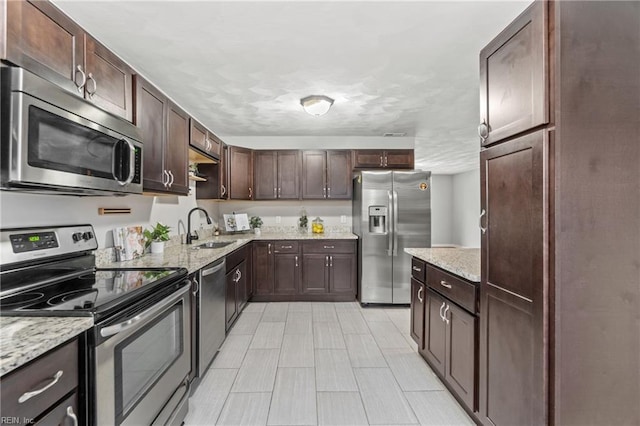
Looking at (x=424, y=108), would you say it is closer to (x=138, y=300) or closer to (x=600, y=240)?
(x=600, y=240)

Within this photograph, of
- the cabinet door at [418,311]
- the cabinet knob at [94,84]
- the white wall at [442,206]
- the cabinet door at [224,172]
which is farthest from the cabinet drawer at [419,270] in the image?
the white wall at [442,206]

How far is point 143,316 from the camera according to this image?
135 cm

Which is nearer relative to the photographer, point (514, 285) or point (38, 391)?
point (38, 391)

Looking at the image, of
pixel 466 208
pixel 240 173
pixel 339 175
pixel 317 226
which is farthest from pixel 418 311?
pixel 466 208

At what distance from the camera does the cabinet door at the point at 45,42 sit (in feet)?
3.97

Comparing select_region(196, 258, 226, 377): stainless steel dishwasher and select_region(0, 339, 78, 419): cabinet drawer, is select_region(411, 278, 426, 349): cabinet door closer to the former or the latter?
select_region(196, 258, 226, 377): stainless steel dishwasher

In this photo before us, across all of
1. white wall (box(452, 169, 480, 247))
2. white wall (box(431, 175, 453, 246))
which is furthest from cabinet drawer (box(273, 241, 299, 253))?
white wall (box(431, 175, 453, 246))

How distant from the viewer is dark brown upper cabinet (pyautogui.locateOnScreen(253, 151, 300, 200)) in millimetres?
4414

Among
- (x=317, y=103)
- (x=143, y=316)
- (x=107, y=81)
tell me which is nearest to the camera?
(x=143, y=316)

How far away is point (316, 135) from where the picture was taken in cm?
450

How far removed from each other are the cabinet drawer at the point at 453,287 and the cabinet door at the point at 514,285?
0.09 meters

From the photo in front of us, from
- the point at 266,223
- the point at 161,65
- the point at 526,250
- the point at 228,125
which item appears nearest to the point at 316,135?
the point at 228,125

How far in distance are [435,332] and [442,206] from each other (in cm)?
814

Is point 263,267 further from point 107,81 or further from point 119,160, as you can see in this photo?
point 107,81
